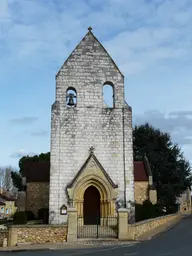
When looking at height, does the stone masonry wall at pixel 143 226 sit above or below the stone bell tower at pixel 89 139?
below

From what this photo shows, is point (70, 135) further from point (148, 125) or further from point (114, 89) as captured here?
point (148, 125)

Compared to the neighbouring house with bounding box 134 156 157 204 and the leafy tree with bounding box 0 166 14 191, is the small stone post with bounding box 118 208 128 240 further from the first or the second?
the leafy tree with bounding box 0 166 14 191

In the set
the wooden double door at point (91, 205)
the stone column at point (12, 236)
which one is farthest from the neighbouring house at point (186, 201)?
the stone column at point (12, 236)

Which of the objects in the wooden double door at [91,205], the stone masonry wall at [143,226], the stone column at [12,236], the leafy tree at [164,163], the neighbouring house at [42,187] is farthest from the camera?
the leafy tree at [164,163]

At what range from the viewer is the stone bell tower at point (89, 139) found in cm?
2141

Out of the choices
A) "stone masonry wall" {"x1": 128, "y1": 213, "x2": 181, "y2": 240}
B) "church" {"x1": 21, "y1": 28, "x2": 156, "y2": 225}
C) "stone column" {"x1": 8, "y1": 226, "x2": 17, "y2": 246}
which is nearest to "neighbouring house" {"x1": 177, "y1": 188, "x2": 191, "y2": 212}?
"stone masonry wall" {"x1": 128, "y1": 213, "x2": 181, "y2": 240}

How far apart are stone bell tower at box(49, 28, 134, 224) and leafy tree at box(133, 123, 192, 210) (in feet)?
67.6

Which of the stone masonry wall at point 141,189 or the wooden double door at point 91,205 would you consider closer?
the wooden double door at point 91,205

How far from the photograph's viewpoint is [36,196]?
103 feet

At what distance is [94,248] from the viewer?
47.8ft

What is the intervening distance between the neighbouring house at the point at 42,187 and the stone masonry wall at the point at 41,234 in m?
13.5

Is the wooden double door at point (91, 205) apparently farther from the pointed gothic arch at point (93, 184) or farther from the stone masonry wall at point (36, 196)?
the stone masonry wall at point (36, 196)

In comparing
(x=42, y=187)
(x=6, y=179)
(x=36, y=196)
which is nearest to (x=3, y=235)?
(x=36, y=196)

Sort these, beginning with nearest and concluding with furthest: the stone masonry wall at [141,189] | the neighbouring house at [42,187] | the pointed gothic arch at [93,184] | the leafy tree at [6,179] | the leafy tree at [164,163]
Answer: the pointed gothic arch at [93,184] < the neighbouring house at [42,187] < the stone masonry wall at [141,189] < the leafy tree at [164,163] < the leafy tree at [6,179]
